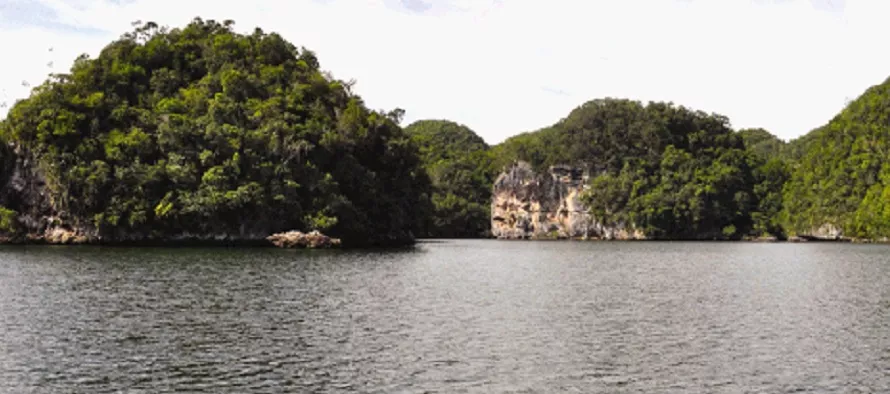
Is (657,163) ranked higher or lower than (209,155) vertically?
higher

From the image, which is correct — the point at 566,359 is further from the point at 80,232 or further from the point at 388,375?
the point at 80,232

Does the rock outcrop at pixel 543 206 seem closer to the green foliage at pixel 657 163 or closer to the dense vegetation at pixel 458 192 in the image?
the green foliage at pixel 657 163

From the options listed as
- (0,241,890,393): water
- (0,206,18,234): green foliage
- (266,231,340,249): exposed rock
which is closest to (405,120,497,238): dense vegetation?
(266,231,340,249): exposed rock

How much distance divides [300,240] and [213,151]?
45.5 feet

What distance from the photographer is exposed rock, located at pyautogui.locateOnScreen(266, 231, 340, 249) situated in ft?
266

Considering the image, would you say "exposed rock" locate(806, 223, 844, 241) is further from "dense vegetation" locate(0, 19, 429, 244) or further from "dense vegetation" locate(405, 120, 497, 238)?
"dense vegetation" locate(0, 19, 429, 244)

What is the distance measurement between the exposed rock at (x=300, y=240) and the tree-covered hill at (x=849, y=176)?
85.6 metres

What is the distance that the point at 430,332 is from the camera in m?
27.4

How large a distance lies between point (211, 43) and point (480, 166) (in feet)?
334

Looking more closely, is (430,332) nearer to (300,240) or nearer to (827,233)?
(300,240)

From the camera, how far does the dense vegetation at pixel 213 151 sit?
83.0 m

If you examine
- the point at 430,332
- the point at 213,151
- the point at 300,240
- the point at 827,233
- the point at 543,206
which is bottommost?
the point at 430,332

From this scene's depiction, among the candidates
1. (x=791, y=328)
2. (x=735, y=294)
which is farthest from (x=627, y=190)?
(x=791, y=328)

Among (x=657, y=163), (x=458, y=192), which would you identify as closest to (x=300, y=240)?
(x=657, y=163)
